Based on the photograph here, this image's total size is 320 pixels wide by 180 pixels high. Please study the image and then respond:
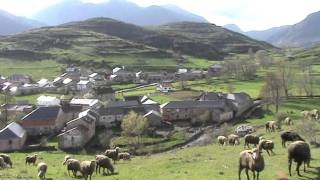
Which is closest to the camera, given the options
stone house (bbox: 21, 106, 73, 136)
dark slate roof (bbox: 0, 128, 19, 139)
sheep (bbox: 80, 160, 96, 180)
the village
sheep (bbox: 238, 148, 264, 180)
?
sheep (bbox: 238, 148, 264, 180)

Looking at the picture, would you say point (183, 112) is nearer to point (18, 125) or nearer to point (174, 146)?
point (174, 146)

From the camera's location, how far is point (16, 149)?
89.1m

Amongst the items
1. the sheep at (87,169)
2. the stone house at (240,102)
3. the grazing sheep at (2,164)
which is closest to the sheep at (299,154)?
the sheep at (87,169)

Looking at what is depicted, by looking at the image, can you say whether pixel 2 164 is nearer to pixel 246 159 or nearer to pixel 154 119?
pixel 246 159

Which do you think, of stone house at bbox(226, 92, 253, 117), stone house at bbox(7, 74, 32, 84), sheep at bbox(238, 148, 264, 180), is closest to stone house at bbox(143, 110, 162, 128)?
stone house at bbox(226, 92, 253, 117)

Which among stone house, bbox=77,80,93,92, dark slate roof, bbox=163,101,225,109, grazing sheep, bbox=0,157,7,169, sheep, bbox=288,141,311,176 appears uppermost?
sheep, bbox=288,141,311,176

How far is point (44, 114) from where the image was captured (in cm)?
10625

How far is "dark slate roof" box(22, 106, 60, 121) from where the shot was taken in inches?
4122

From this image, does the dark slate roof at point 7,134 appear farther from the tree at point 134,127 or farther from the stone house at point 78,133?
the tree at point 134,127

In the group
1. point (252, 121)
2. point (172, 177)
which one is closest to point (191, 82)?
point (252, 121)

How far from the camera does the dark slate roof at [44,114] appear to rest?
343 feet

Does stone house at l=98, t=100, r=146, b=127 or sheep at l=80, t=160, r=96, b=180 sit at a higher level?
sheep at l=80, t=160, r=96, b=180

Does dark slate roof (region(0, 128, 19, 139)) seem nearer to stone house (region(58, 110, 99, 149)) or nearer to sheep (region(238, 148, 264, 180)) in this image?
stone house (region(58, 110, 99, 149))

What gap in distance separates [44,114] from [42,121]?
180cm
